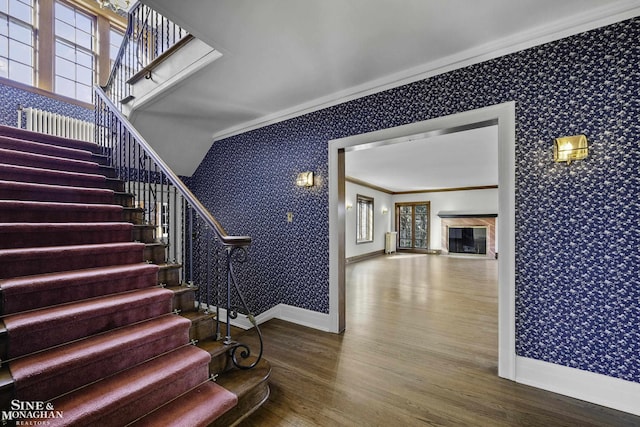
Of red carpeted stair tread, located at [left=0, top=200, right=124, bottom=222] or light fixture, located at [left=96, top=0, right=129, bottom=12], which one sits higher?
light fixture, located at [left=96, top=0, right=129, bottom=12]

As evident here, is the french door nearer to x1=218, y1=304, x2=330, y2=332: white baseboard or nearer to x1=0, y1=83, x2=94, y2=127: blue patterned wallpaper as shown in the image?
x1=218, y1=304, x2=330, y2=332: white baseboard

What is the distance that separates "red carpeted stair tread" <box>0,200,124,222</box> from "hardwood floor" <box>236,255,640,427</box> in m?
2.12

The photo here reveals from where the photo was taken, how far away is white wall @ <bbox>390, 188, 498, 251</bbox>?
392 inches

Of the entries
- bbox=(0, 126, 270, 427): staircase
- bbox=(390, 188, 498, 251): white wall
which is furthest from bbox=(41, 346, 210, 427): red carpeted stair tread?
bbox=(390, 188, 498, 251): white wall

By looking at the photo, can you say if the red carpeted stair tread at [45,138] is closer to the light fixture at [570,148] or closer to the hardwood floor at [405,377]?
the hardwood floor at [405,377]

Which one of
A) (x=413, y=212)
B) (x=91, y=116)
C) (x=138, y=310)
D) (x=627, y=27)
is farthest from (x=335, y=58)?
(x=413, y=212)

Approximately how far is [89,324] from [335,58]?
2800 millimetres

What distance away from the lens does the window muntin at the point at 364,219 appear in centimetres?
939

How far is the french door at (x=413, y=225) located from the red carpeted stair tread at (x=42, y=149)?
35.3 ft

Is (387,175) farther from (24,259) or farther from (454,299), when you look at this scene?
(24,259)

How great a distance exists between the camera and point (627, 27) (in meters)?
1.88

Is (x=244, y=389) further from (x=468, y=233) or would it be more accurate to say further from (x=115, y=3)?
(x=468, y=233)

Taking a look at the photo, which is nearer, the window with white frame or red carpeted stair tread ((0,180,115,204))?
red carpeted stair tread ((0,180,115,204))

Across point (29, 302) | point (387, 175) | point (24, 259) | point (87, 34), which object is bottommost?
point (29, 302)
